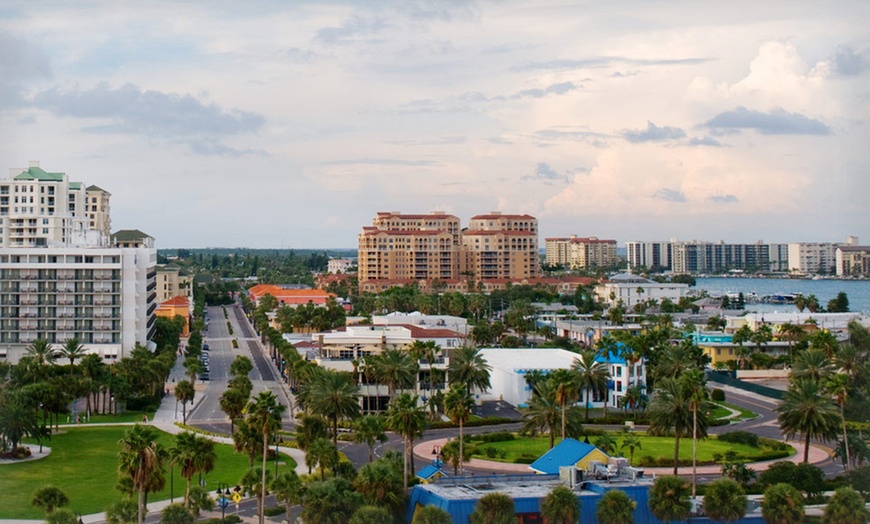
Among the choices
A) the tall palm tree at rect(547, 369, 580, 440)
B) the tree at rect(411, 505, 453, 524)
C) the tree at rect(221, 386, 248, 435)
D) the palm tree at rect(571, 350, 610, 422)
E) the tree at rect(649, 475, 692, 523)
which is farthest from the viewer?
the palm tree at rect(571, 350, 610, 422)

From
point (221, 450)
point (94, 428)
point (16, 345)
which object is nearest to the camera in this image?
point (221, 450)

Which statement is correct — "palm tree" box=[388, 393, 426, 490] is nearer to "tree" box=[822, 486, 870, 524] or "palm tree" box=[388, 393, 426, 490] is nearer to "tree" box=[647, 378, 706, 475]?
"tree" box=[647, 378, 706, 475]

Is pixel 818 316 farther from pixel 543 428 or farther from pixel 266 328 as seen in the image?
pixel 543 428

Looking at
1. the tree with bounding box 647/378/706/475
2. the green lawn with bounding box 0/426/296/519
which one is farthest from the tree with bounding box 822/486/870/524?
the green lawn with bounding box 0/426/296/519

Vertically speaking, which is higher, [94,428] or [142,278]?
[142,278]

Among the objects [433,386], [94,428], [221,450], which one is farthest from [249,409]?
[433,386]

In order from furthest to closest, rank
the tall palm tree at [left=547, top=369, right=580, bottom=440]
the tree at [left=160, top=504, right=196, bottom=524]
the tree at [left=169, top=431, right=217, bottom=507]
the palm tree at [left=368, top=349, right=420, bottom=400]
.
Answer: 1. the palm tree at [left=368, top=349, right=420, bottom=400]
2. the tall palm tree at [left=547, top=369, right=580, bottom=440]
3. the tree at [left=169, top=431, right=217, bottom=507]
4. the tree at [left=160, top=504, right=196, bottom=524]
